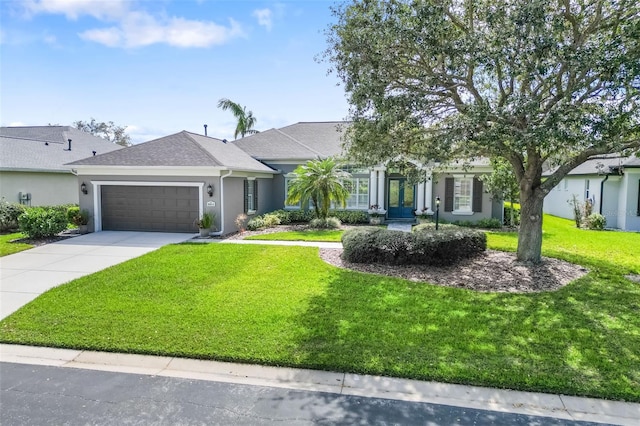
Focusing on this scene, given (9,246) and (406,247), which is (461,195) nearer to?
(406,247)

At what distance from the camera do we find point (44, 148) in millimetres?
20812

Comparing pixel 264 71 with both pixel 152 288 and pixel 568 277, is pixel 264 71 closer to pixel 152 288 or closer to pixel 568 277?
pixel 152 288

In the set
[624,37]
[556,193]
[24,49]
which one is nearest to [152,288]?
[24,49]

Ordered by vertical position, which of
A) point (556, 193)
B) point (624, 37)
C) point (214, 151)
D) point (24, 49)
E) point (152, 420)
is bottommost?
point (152, 420)

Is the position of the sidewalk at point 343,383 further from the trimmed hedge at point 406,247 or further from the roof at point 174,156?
the roof at point 174,156

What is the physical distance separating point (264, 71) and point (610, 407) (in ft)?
46.6

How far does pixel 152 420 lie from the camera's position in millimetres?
3832

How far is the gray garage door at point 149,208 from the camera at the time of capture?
15.0 m

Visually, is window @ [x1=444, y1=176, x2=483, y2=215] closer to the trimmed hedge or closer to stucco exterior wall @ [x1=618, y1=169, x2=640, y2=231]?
stucco exterior wall @ [x1=618, y1=169, x2=640, y2=231]

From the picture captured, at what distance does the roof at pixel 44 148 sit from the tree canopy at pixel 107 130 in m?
28.6

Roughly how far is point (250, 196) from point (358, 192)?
5.47 m

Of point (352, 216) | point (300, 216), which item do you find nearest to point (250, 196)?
point (300, 216)

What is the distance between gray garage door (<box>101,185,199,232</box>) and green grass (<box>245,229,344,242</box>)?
3015 mm

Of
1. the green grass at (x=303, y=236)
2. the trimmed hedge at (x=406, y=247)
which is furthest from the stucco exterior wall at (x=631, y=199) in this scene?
the green grass at (x=303, y=236)
